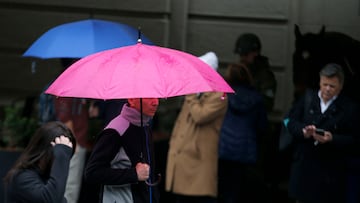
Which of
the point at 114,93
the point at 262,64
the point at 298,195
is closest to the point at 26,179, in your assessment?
the point at 114,93

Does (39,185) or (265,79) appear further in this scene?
(265,79)

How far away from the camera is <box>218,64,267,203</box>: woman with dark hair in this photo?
7.68 m

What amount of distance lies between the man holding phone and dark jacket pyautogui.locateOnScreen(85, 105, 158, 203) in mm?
2068

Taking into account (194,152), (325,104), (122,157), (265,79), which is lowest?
(194,152)

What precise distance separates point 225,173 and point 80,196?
142 centimetres

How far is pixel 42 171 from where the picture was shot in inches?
195

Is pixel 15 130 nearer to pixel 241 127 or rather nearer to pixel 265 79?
pixel 241 127

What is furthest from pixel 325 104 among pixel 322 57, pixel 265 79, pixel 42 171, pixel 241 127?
pixel 42 171

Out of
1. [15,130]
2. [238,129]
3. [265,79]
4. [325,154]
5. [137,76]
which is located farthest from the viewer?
[265,79]

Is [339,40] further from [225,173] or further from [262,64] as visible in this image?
[225,173]

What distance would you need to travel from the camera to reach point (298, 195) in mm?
7156

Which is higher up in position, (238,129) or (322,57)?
(322,57)

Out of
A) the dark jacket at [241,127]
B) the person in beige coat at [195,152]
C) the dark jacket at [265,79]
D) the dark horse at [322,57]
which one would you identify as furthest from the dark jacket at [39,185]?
the dark jacket at [265,79]

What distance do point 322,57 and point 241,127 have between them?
1.12 m
